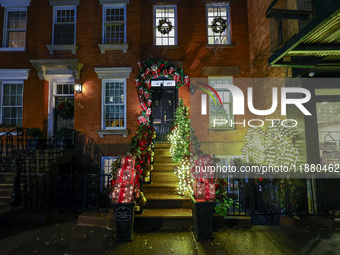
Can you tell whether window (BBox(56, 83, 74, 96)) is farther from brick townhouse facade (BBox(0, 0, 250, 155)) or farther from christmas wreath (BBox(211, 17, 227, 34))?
christmas wreath (BBox(211, 17, 227, 34))

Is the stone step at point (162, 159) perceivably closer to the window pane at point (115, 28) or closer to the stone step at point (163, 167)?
the stone step at point (163, 167)

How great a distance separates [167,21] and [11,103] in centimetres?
840

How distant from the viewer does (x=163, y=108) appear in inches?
411

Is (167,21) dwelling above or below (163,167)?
above

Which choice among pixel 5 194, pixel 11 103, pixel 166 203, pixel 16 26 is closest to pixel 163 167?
pixel 166 203

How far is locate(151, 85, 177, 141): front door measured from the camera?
10234 mm

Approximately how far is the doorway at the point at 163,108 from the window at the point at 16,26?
7061 millimetres

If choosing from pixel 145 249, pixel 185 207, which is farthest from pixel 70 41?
pixel 145 249

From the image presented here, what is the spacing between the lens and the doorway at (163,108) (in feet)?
33.6

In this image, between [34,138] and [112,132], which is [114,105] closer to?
[112,132]

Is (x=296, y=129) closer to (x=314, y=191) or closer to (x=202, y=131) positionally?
A: (x=314, y=191)

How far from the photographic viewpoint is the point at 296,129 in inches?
268

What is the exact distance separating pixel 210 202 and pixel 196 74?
22.6 ft

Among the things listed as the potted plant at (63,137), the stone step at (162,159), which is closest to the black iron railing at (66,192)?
the stone step at (162,159)
